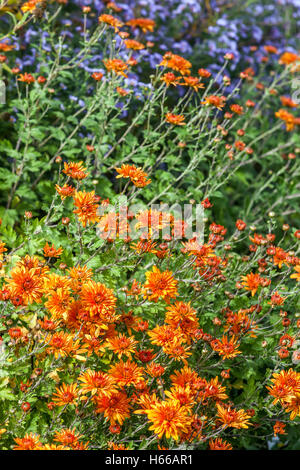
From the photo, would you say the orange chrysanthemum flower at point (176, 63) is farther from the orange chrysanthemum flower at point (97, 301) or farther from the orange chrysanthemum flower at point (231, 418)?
the orange chrysanthemum flower at point (231, 418)

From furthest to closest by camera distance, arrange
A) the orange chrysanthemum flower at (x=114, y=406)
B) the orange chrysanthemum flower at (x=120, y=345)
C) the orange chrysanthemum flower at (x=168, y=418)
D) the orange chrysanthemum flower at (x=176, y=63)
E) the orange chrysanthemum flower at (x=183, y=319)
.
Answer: the orange chrysanthemum flower at (x=176, y=63) → the orange chrysanthemum flower at (x=183, y=319) → the orange chrysanthemum flower at (x=120, y=345) → the orange chrysanthemum flower at (x=114, y=406) → the orange chrysanthemum flower at (x=168, y=418)

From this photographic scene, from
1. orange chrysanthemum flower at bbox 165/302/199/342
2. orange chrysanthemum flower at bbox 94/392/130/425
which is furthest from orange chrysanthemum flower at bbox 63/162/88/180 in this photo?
orange chrysanthemum flower at bbox 94/392/130/425

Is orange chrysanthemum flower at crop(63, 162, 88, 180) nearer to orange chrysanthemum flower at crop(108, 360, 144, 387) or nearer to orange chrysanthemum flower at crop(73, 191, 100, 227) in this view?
orange chrysanthemum flower at crop(73, 191, 100, 227)

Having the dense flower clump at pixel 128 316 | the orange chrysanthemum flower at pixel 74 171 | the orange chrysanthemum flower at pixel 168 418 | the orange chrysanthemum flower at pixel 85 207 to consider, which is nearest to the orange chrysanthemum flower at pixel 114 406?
the dense flower clump at pixel 128 316

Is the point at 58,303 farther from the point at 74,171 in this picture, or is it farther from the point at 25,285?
the point at 74,171

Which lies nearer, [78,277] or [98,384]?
[98,384]

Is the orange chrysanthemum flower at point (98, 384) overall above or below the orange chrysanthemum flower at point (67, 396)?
above

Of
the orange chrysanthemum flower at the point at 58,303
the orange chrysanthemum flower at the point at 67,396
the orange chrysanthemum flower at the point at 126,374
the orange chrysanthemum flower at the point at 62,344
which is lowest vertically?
the orange chrysanthemum flower at the point at 67,396

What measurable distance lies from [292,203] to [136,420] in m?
2.49

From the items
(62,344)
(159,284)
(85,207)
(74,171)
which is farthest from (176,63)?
(62,344)
